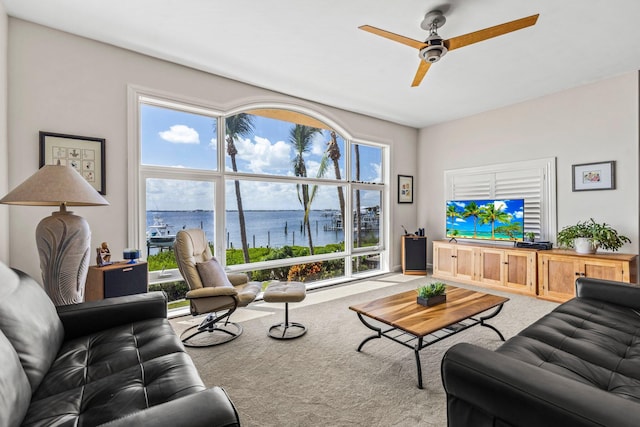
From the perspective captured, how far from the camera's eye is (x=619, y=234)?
377 cm

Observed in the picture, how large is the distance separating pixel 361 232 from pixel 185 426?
4.63 meters

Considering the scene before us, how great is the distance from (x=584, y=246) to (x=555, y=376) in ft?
12.0

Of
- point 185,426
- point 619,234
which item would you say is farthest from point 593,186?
point 185,426

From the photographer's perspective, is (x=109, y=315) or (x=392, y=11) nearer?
(x=109, y=315)

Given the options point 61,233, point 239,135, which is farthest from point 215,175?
point 61,233

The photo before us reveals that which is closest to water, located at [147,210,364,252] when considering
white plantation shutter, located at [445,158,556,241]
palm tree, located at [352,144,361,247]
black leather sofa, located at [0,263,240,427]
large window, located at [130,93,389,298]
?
large window, located at [130,93,389,298]

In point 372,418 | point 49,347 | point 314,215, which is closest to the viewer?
point 49,347

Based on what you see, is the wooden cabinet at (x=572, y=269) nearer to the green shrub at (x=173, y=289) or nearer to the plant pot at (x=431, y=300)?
the plant pot at (x=431, y=300)

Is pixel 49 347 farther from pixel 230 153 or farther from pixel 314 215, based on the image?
pixel 314 215

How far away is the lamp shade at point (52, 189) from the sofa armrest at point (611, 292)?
11.8 feet

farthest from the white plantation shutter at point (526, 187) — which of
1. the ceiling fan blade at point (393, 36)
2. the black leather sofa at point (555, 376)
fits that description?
the ceiling fan blade at point (393, 36)

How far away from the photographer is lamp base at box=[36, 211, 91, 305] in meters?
2.04

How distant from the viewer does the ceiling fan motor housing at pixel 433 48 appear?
2400mm

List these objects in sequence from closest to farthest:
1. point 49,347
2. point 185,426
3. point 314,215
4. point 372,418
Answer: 1. point 185,426
2. point 49,347
3. point 372,418
4. point 314,215
